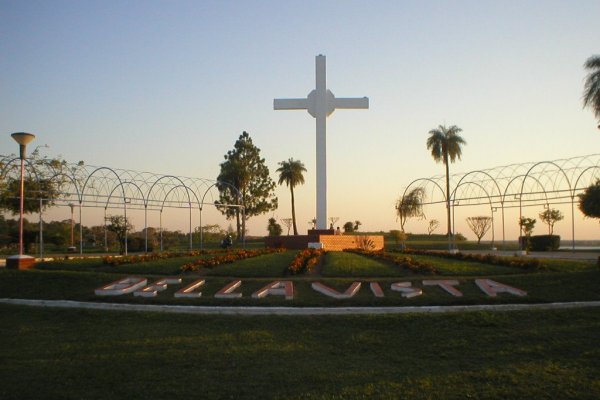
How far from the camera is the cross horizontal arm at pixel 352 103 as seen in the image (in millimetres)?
30328

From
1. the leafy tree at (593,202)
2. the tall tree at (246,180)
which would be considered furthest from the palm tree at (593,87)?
the tall tree at (246,180)

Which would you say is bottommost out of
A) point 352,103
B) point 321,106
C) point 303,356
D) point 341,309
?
point 303,356

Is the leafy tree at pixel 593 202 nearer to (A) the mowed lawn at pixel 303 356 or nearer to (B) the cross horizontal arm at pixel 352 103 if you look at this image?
(A) the mowed lawn at pixel 303 356

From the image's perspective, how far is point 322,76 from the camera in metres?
30.1

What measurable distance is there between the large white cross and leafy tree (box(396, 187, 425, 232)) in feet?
30.5

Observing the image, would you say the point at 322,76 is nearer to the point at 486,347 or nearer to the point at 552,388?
the point at 486,347

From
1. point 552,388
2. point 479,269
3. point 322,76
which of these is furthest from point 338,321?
point 322,76

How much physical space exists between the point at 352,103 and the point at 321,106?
5.67 ft

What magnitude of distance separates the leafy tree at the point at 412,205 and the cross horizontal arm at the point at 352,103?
8.78 meters

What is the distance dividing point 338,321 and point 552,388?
4.81 meters

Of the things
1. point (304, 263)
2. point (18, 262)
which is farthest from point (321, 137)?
point (18, 262)

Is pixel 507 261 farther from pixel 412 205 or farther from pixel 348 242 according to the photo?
pixel 412 205

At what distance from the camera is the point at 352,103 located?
30.4 m

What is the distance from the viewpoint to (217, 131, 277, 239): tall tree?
57.8 m
